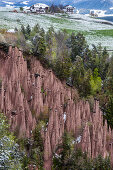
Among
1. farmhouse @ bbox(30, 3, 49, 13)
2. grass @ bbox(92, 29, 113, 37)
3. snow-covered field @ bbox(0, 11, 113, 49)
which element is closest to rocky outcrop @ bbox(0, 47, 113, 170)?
snow-covered field @ bbox(0, 11, 113, 49)

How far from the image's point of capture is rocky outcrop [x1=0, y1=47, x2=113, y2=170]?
18.5m

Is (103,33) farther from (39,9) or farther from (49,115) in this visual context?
(49,115)

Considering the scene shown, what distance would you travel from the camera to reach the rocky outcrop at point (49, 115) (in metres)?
18.5

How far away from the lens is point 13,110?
20.5 m

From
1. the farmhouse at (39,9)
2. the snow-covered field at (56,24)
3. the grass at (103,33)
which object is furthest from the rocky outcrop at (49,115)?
the farmhouse at (39,9)

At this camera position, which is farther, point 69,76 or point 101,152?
point 69,76

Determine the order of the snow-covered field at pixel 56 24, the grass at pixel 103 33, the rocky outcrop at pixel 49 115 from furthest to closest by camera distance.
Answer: the grass at pixel 103 33
the snow-covered field at pixel 56 24
the rocky outcrop at pixel 49 115

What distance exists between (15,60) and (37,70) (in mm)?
3974

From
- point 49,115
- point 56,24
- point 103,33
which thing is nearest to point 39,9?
point 56,24

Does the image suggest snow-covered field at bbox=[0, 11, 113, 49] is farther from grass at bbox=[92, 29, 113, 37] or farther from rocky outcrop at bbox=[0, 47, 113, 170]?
rocky outcrop at bbox=[0, 47, 113, 170]

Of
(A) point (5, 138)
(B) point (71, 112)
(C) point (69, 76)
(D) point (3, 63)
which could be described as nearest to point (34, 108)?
(B) point (71, 112)

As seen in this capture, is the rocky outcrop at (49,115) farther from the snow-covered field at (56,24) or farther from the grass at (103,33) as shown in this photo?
the grass at (103,33)

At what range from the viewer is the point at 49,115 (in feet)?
67.2

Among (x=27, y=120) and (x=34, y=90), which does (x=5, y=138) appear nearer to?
(x=27, y=120)
